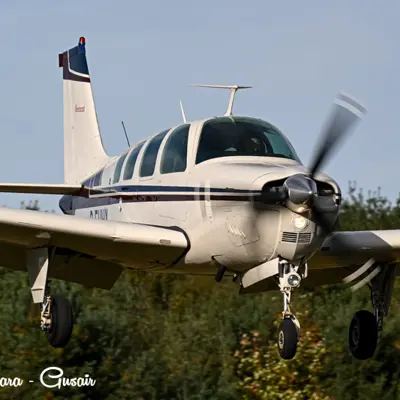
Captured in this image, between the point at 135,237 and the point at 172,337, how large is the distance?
15.8 m

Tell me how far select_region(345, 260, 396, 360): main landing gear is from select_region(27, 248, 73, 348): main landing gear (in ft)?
12.4

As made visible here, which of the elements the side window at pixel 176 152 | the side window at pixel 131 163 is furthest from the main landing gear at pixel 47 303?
the side window at pixel 176 152

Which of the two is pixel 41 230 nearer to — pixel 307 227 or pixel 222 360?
pixel 307 227

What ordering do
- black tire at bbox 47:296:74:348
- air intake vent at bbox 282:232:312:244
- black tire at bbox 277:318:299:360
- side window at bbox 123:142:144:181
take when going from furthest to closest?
1. side window at bbox 123:142:144:181
2. black tire at bbox 47:296:74:348
3. black tire at bbox 277:318:299:360
4. air intake vent at bbox 282:232:312:244

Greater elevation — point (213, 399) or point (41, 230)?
point (41, 230)

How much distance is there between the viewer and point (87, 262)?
15.8 m

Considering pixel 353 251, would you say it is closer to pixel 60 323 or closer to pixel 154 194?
pixel 154 194

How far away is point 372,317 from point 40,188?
4.85m

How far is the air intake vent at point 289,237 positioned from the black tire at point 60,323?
3.50m

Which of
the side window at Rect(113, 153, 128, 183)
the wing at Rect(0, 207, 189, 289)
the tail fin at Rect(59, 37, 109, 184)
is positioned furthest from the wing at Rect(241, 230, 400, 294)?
the tail fin at Rect(59, 37, 109, 184)

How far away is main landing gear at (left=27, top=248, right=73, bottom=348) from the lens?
572 inches

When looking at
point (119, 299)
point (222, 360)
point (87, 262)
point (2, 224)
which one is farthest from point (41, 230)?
point (119, 299)


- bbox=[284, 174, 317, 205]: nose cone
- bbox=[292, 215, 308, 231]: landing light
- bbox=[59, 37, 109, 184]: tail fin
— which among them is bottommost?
bbox=[292, 215, 308, 231]: landing light

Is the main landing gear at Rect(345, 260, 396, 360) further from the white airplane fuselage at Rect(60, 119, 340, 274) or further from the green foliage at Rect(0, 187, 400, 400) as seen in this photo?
the green foliage at Rect(0, 187, 400, 400)
